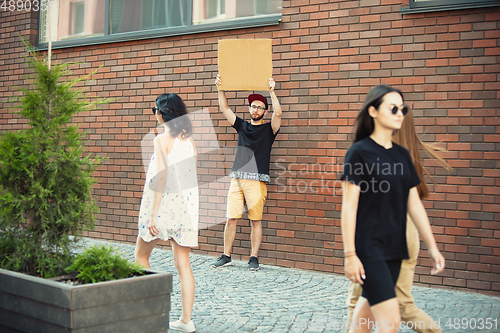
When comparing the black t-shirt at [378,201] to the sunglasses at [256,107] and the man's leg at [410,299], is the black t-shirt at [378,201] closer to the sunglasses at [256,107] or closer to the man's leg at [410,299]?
the man's leg at [410,299]

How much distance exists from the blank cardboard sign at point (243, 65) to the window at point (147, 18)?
1009 millimetres

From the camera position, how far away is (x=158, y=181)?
3861mm

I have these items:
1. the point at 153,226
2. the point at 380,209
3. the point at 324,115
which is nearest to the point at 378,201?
the point at 380,209

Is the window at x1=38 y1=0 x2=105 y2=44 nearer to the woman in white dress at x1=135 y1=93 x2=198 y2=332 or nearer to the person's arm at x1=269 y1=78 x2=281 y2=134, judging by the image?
the person's arm at x1=269 y1=78 x2=281 y2=134

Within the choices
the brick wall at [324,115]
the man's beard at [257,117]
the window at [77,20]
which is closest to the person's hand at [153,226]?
the brick wall at [324,115]

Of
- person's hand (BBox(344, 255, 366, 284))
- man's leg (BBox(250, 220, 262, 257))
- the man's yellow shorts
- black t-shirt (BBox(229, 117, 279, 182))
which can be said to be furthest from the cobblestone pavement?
person's hand (BBox(344, 255, 366, 284))

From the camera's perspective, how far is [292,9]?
6.39 meters

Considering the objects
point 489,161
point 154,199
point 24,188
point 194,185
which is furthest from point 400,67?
point 24,188

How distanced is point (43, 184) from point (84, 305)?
958 millimetres

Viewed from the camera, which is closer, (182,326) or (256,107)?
(182,326)

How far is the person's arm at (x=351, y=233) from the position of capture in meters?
2.61

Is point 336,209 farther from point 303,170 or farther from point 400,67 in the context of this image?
point 400,67

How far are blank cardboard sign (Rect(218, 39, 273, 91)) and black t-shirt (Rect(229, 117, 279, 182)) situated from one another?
72 cm

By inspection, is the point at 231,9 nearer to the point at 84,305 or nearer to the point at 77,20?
the point at 77,20
